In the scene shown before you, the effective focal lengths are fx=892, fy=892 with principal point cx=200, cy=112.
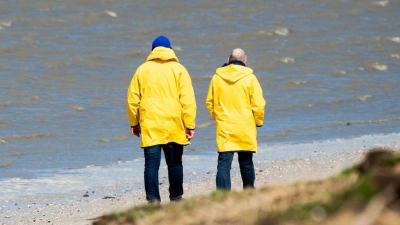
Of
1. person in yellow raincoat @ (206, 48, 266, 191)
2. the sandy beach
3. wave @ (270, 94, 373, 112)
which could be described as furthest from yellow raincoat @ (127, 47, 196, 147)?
wave @ (270, 94, 373, 112)

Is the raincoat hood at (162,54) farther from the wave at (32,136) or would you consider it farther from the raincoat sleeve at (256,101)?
the wave at (32,136)

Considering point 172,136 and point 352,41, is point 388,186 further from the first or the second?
point 352,41

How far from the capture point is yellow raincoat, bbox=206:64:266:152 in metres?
7.93

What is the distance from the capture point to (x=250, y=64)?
25562mm

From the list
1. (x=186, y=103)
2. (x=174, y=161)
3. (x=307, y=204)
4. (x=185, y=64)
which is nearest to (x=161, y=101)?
(x=186, y=103)

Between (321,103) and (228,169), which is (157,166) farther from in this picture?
(321,103)

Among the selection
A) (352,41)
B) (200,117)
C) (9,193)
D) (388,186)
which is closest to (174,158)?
(9,193)

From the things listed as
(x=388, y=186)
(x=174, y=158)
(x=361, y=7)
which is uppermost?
(x=388, y=186)

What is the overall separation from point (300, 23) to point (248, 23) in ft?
6.69

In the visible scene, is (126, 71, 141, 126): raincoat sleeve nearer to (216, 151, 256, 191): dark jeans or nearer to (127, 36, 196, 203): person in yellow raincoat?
(127, 36, 196, 203): person in yellow raincoat

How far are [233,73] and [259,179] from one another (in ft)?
8.95

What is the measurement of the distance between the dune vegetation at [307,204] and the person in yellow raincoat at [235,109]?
10.5ft

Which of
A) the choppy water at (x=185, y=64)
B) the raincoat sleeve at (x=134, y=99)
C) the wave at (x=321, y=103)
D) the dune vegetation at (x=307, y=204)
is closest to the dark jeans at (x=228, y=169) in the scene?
the raincoat sleeve at (x=134, y=99)

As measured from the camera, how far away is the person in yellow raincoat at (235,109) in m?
7.93
